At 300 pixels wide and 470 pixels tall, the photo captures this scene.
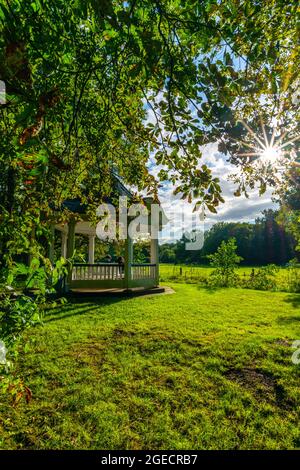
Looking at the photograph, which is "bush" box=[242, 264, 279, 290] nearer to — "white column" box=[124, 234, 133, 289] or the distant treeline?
"white column" box=[124, 234, 133, 289]

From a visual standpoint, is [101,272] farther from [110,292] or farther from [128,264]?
[128,264]

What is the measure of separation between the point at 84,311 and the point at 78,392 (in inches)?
203

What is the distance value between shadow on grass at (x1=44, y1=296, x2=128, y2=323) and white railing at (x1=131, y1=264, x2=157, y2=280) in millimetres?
1610

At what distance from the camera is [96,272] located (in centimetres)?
1241

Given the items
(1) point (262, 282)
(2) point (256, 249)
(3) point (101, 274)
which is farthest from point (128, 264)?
(2) point (256, 249)

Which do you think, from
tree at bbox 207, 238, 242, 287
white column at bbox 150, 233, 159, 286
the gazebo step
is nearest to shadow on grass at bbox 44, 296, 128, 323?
the gazebo step

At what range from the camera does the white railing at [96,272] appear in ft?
40.1

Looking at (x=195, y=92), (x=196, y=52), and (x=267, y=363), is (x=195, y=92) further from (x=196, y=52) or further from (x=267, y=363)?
(x=267, y=363)

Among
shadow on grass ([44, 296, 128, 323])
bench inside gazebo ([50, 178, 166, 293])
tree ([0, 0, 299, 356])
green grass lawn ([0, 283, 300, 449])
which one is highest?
tree ([0, 0, 299, 356])

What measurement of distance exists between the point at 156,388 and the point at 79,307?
6043 millimetres

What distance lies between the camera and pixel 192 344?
577cm

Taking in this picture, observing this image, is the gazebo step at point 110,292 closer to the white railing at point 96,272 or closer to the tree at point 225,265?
the white railing at point 96,272

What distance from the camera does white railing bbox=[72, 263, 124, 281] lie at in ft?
40.1
